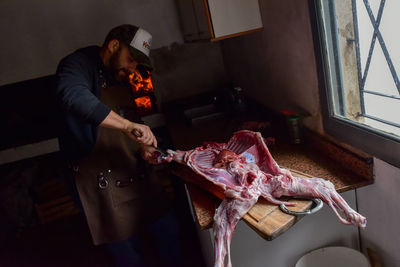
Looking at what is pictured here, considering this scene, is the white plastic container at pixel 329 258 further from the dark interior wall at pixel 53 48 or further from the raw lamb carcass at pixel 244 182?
the dark interior wall at pixel 53 48

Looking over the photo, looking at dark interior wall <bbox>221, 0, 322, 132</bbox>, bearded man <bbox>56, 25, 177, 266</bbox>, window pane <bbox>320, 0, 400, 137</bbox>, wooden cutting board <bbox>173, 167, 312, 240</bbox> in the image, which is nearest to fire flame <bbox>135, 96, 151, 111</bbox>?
dark interior wall <bbox>221, 0, 322, 132</bbox>

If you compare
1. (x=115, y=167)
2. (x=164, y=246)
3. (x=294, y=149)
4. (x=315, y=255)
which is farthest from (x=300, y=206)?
(x=164, y=246)

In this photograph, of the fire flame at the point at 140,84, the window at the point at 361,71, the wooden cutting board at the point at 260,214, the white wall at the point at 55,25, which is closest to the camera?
Answer: the wooden cutting board at the point at 260,214

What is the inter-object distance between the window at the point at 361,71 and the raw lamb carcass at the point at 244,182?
0.30 metres

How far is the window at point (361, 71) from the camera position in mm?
1417

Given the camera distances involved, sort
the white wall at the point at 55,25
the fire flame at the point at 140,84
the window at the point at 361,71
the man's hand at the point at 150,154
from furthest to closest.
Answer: the fire flame at the point at 140,84, the white wall at the point at 55,25, the man's hand at the point at 150,154, the window at the point at 361,71

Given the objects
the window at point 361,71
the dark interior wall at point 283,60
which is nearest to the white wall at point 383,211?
the window at point 361,71

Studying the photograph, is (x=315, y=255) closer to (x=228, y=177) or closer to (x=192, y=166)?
(x=228, y=177)

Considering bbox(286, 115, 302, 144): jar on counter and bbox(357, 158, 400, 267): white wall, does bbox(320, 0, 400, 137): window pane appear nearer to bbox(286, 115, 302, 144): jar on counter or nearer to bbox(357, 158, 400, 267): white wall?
bbox(357, 158, 400, 267): white wall

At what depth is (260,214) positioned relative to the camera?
1.40 m

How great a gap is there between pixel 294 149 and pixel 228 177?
0.61m

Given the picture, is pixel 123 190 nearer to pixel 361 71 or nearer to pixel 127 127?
pixel 127 127

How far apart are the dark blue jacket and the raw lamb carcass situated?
20.1 inches

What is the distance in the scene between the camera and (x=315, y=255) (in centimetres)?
180
